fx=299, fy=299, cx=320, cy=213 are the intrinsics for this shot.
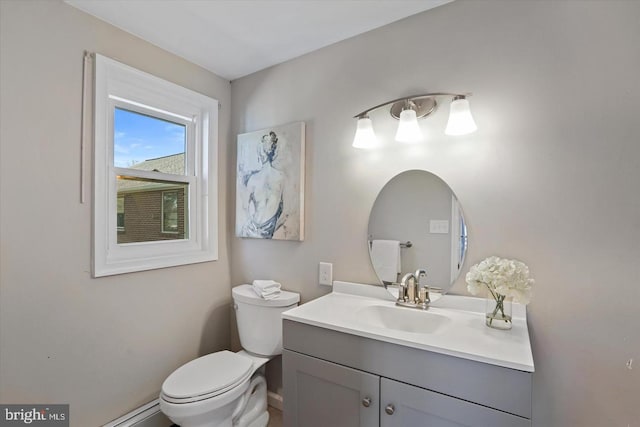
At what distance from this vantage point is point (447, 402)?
977mm

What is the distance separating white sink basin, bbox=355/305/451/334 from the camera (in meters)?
1.33

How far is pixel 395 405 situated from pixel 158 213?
1.68 metres

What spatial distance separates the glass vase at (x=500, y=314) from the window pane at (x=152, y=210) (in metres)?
1.82

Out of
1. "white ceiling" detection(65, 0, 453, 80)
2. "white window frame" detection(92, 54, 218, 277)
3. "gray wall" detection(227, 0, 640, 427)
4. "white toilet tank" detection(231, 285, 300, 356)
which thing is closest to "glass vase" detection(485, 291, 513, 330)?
Result: "gray wall" detection(227, 0, 640, 427)

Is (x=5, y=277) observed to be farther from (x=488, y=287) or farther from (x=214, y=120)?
(x=488, y=287)

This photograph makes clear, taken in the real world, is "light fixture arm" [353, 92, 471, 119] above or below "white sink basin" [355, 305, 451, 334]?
above

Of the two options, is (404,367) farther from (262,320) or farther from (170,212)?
(170,212)

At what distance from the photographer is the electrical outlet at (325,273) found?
1.75 metres

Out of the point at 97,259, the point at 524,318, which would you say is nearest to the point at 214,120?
the point at 97,259

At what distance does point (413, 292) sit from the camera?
1444 millimetres

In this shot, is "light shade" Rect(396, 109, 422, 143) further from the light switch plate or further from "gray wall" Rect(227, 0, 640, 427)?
the light switch plate

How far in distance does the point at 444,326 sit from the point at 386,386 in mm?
372

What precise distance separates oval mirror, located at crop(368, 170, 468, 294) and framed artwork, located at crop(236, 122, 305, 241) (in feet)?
1.69

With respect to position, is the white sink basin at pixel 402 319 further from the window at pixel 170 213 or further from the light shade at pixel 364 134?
the window at pixel 170 213
